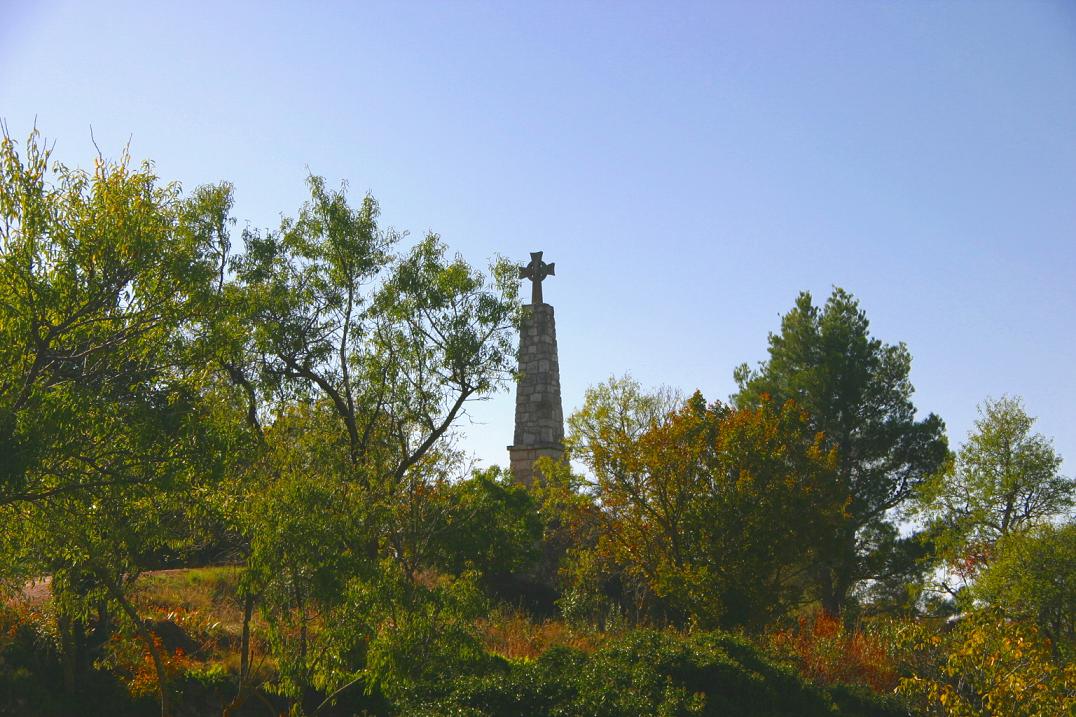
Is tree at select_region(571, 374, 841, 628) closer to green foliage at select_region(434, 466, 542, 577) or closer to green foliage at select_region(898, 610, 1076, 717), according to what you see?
green foliage at select_region(434, 466, 542, 577)

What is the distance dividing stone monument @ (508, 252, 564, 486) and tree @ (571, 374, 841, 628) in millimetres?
5650

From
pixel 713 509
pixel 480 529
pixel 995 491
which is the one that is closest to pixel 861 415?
pixel 995 491

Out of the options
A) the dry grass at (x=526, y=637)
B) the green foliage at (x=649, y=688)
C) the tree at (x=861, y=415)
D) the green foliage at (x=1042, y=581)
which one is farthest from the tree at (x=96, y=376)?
the tree at (x=861, y=415)

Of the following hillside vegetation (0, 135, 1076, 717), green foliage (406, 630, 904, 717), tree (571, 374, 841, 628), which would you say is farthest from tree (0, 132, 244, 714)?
tree (571, 374, 841, 628)

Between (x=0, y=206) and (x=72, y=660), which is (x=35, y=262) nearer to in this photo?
(x=0, y=206)

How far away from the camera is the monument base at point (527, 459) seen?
26.0 m

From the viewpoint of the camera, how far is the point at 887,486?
29.0m

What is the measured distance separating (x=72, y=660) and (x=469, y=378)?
35.9 feet

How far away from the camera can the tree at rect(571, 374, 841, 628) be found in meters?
18.0

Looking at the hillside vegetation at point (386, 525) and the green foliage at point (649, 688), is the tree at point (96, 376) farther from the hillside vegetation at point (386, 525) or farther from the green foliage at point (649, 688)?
the green foliage at point (649, 688)

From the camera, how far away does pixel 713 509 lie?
18359 millimetres

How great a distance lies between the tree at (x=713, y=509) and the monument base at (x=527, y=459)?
5.49 meters

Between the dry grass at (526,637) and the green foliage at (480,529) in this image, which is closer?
the green foliage at (480,529)

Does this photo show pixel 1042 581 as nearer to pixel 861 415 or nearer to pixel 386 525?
pixel 861 415
